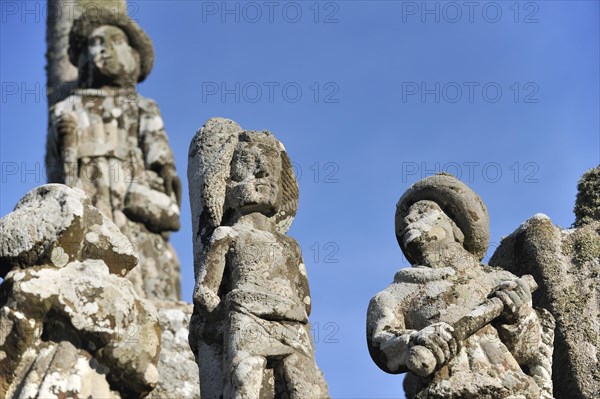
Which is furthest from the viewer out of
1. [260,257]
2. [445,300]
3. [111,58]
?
[111,58]

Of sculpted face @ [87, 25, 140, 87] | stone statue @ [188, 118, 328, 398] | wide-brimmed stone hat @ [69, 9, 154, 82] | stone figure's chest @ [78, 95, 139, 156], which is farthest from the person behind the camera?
wide-brimmed stone hat @ [69, 9, 154, 82]

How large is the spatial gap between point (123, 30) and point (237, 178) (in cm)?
940

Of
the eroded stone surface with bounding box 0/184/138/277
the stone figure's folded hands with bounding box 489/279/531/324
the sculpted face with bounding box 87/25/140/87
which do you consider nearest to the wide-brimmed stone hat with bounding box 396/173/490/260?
the stone figure's folded hands with bounding box 489/279/531/324

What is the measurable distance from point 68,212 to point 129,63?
11.5 meters

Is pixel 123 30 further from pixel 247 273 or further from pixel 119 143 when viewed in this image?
pixel 247 273

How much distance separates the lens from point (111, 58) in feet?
69.8

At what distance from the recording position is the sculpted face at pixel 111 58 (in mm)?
21219

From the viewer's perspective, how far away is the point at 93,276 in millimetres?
9969

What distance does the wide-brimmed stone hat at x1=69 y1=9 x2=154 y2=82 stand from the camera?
846 inches

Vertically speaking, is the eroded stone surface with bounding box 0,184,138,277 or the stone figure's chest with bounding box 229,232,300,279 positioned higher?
the stone figure's chest with bounding box 229,232,300,279

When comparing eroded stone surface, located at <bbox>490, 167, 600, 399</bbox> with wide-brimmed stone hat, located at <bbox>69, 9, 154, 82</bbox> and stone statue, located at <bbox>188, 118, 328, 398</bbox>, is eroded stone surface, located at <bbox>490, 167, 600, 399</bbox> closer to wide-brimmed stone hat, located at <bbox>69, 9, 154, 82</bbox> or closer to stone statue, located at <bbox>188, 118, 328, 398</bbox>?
stone statue, located at <bbox>188, 118, 328, 398</bbox>

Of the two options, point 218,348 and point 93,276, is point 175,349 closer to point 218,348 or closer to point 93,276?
point 218,348

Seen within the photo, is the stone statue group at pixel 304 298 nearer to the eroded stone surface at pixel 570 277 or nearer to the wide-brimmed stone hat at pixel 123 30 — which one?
the eroded stone surface at pixel 570 277

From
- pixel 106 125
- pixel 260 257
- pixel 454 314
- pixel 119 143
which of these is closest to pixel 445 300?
pixel 454 314
